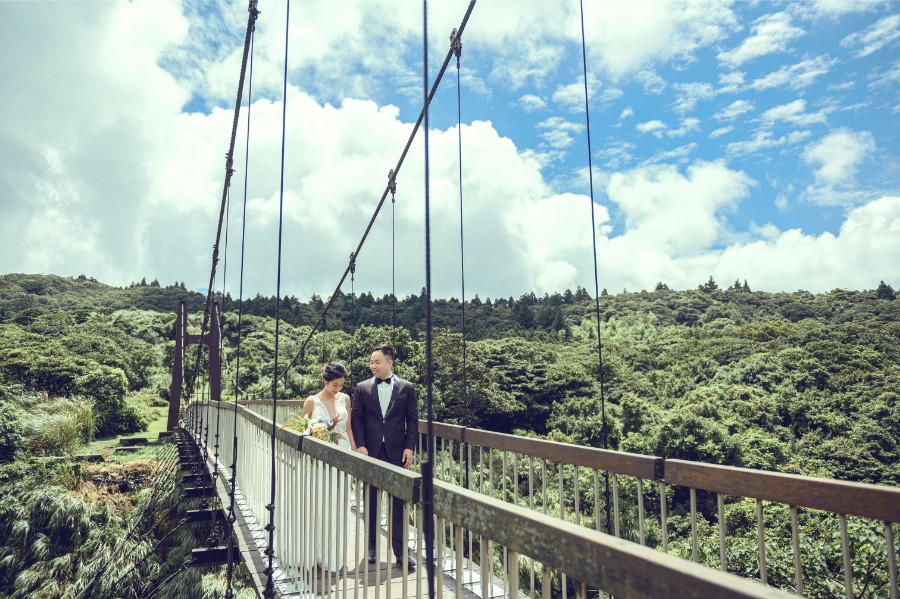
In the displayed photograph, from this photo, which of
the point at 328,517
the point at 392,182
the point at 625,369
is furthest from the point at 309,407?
the point at 625,369

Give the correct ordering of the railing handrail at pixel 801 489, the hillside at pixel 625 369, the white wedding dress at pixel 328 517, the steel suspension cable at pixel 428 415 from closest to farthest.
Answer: the steel suspension cable at pixel 428 415 → the railing handrail at pixel 801 489 → the white wedding dress at pixel 328 517 → the hillside at pixel 625 369

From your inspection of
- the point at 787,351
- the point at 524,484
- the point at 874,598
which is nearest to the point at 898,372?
the point at 787,351

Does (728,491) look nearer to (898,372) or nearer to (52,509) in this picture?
(52,509)

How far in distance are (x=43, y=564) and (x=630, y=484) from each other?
49.9ft

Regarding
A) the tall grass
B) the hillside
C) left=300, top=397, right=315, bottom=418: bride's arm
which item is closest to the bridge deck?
left=300, top=397, right=315, bottom=418: bride's arm

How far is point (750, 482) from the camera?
2.41m

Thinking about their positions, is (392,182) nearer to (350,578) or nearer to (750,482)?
(350,578)

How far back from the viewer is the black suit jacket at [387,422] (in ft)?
13.0

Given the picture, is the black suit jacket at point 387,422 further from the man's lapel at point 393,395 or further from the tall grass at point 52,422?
the tall grass at point 52,422

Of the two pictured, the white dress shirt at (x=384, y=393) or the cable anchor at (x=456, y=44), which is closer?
the white dress shirt at (x=384, y=393)

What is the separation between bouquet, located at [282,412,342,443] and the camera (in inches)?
163

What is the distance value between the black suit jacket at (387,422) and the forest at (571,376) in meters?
8.52

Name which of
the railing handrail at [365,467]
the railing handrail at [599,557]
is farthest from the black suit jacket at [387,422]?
the railing handrail at [599,557]

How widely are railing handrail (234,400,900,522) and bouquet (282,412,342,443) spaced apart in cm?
138
